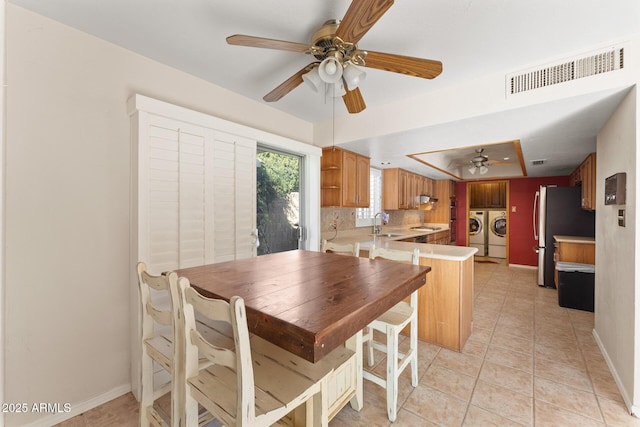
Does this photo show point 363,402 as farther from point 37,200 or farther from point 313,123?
point 313,123

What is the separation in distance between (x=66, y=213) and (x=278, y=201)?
1.83 metres

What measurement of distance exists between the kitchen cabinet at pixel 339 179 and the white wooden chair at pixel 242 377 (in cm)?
245

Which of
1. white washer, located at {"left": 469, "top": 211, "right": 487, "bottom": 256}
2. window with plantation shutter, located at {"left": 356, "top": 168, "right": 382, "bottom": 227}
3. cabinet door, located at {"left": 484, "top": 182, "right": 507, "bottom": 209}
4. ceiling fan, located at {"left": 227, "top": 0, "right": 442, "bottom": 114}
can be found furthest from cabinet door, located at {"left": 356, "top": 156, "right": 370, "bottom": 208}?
cabinet door, located at {"left": 484, "top": 182, "right": 507, "bottom": 209}

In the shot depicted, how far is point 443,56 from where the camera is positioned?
1.97 m

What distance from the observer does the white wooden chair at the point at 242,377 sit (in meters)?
0.91

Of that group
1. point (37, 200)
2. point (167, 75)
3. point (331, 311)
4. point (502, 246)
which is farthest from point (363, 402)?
point (502, 246)

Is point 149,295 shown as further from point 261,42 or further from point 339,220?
point 339,220

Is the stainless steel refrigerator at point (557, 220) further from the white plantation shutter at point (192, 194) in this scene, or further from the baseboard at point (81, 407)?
the baseboard at point (81, 407)

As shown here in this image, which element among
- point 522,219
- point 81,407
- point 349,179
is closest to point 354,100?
point 349,179

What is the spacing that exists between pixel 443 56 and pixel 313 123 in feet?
6.16

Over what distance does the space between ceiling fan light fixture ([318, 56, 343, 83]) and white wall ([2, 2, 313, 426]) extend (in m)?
1.47

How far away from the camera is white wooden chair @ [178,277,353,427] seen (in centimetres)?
91

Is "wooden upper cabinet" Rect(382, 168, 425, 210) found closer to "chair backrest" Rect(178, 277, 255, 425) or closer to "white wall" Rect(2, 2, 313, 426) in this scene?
"white wall" Rect(2, 2, 313, 426)

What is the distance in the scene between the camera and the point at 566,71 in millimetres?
1915
